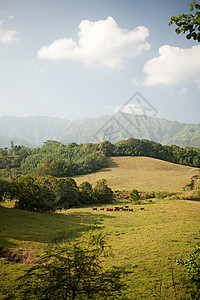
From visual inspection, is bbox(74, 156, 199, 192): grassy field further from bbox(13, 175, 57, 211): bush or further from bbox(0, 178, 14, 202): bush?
bbox(0, 178, 14, 202): bush

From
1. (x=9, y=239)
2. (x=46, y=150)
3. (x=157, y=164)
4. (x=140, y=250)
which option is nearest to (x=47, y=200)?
(x=9, y=239)

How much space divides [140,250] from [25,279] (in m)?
7.94

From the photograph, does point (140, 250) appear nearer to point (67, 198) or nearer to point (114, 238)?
point (114, 238)

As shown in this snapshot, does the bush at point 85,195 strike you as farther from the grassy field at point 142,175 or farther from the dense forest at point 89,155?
the dense forest at point 89,155

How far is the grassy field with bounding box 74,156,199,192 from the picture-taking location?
57.8 metres

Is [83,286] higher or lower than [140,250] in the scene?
higher

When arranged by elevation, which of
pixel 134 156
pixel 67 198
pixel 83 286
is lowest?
pixel 67 198

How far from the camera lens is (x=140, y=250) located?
12.5 m

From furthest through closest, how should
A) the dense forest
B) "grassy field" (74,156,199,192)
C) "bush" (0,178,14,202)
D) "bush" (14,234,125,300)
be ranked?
the dense forest, "grassy field" (74,156,199,192), "bush" (0,178,14,202), "bush" (14,234,125,300)

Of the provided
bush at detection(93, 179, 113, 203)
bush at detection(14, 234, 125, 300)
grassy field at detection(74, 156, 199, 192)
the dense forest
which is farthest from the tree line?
the dense forest

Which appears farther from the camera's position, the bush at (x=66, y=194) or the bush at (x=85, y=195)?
the bush at (x=85, y=195)

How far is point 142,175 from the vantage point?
7344 centimetres

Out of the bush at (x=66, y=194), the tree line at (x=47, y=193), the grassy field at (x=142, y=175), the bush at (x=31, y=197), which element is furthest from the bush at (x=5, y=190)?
the grassy field at (x=142, y=175)

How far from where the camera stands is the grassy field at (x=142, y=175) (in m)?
57.8
